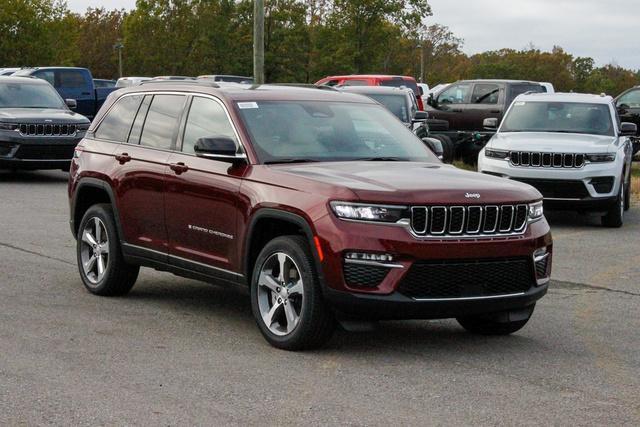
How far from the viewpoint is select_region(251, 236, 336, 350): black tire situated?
23.5 ft

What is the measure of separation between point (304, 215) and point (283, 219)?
0.22 meters

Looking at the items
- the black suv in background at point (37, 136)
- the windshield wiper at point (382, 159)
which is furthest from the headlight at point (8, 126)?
the windshield wiper at point (382, 159)

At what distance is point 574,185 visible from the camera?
1550 centimetres

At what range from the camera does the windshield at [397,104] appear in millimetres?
20000

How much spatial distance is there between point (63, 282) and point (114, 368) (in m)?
3.33

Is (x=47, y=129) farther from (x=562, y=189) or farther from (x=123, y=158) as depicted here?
(x=123, y=158)

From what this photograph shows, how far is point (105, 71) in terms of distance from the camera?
93125mm

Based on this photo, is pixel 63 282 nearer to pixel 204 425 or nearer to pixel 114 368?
pixel 114 368

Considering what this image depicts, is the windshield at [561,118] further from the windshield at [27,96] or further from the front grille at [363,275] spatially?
the front grille at [363,275]

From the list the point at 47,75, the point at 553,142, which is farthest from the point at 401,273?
the point at 47,75

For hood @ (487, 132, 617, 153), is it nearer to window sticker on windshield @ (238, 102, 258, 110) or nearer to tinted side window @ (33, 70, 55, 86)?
window sticker on windshield @ (238, 102, 258, 110)

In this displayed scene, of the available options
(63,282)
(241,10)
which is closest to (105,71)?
(241,10)

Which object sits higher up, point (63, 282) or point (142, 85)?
point (142, 85)

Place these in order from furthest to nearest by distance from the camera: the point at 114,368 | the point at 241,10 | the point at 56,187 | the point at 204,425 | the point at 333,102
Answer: the point at 241,10
the point at 56,187
the point at 333,102
the point at 114,368
the point at 204,425
